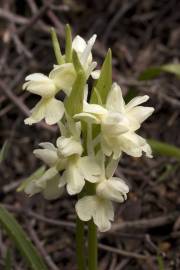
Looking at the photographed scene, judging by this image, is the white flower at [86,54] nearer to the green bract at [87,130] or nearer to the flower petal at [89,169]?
the green bract at [87,130]

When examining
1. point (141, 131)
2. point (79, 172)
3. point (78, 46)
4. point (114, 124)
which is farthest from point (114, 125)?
point (141, 131)

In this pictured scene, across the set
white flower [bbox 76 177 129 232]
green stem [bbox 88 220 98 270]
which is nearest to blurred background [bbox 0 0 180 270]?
green stem [bbox 88 220 98 270]

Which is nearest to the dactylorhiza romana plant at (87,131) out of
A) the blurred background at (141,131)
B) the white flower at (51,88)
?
the white flower at (51,88)

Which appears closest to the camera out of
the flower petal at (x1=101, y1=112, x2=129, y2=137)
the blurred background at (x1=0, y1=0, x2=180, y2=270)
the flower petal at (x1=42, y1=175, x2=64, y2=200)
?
the flower petal at (x1=101, y1=112, x2=129, y2=137)

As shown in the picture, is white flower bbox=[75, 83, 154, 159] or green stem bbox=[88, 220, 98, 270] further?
green stem bbox=[88, 220, 98, 270]

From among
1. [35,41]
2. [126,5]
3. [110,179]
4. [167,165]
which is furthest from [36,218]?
[126,5]

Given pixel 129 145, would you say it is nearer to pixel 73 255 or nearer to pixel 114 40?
pixel 73 255

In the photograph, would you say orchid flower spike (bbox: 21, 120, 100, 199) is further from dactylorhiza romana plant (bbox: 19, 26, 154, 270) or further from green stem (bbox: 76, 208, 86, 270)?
green stem (bbox: 76, 208, 86, 270)

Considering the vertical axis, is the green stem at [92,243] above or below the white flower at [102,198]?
below

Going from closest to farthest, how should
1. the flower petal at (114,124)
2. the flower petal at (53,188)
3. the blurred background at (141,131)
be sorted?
the flower petal at (114,124), the flower petal at (53,188), the blurred background at (141,131)
